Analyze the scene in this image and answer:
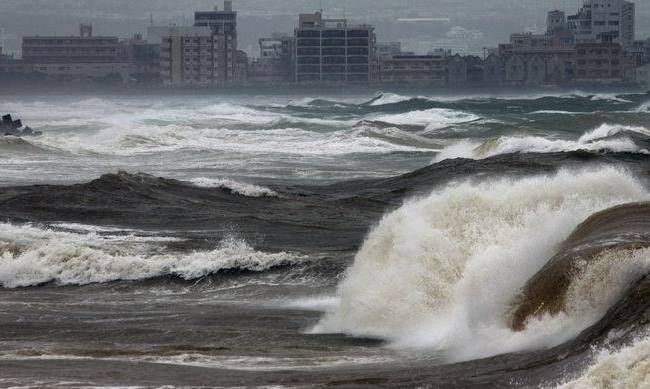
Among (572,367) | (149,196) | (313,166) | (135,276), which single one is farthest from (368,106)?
(572,367)

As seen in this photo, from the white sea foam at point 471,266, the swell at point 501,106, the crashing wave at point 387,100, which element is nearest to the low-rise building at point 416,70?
the crashing wave at point 387,100

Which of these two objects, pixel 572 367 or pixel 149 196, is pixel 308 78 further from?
pixel 572 367

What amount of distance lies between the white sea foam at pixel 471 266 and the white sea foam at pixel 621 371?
1.77m

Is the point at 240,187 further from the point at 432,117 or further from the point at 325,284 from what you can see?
the point at 432,117

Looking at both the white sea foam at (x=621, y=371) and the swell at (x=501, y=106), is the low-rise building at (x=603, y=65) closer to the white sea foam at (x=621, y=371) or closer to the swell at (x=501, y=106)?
the swell at (x=501, y=106)

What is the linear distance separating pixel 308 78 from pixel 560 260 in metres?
182

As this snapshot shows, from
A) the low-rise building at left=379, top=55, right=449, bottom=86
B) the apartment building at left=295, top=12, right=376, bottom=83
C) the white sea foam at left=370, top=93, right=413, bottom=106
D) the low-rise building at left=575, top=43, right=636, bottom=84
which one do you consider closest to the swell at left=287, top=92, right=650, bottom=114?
the white sea foam at left=370, top=93, right=413, bottom=106

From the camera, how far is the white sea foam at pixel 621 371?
10.2 m

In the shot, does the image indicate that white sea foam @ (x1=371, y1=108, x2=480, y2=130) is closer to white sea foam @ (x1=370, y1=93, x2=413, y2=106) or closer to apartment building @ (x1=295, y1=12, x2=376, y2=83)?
white sea foam @ (x1=370, y1=93, x2=413, y2=106)

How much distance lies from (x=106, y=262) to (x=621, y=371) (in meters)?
12.3

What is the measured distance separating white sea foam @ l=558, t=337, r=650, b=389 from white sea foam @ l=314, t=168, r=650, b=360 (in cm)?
177

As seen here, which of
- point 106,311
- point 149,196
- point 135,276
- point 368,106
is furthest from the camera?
point 368,106

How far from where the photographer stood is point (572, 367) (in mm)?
11438

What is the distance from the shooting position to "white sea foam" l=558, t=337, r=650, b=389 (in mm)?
10211
